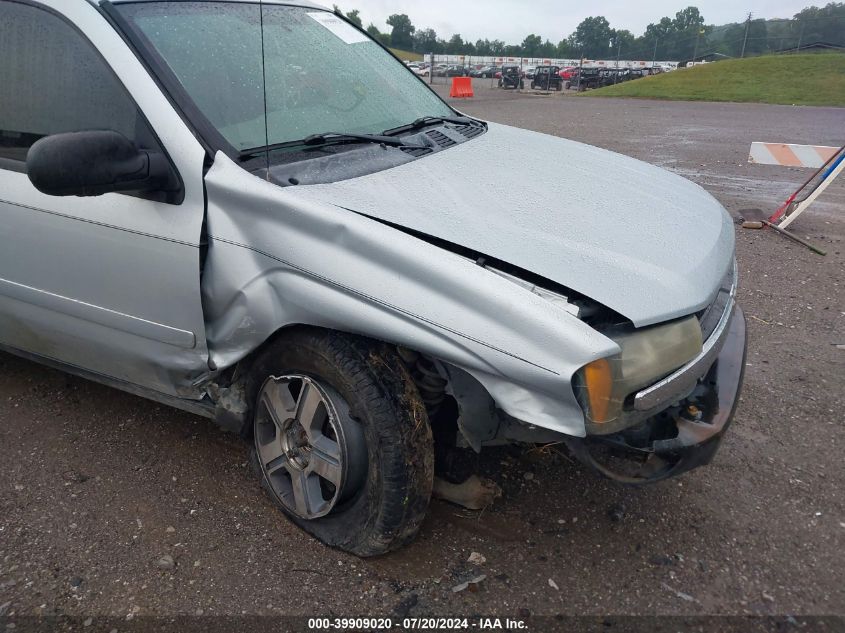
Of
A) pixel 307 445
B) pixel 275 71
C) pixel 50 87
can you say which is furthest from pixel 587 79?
pixel 307 445

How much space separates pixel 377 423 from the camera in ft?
7.54

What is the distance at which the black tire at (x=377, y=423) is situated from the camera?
7.55 ft

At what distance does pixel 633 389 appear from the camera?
202 cm

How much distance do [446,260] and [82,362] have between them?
5.88 feet

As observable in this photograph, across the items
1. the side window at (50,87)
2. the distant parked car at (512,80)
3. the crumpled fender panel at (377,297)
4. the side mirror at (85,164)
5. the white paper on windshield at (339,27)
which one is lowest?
the distant parked car at (512,80)

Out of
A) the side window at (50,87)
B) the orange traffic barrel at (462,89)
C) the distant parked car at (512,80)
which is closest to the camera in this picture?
the side window at (50,87)

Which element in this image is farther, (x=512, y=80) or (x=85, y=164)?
(x=512, y=80)

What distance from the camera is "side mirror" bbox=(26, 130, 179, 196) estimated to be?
7.04 ft

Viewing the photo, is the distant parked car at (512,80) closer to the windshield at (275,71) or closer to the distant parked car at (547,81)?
the distant parked car at (547,81)

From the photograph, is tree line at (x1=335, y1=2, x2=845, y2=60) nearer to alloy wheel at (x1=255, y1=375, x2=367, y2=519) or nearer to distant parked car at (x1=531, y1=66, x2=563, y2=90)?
distant parked car at (x1=531, y1=66, x2=563, y2=90)

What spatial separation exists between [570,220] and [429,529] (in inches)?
49.9

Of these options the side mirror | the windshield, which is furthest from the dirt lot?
the side mirror

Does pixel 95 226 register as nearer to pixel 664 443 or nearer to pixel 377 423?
pixel 377 423

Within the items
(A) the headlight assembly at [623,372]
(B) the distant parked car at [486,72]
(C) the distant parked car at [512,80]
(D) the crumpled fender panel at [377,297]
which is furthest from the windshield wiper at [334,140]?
(B) the distant parked car at [486,72]
